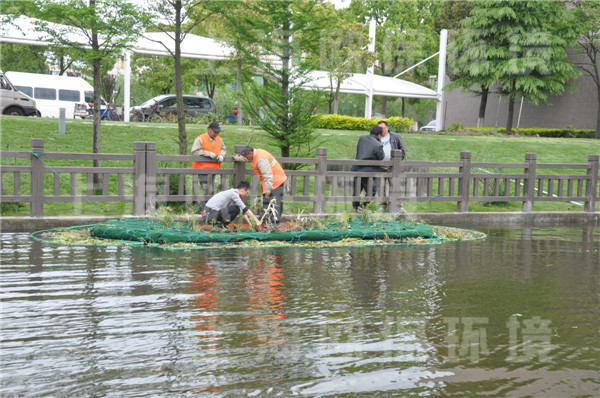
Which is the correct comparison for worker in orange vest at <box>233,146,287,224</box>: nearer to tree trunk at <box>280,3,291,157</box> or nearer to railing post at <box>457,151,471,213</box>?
tree trunk at <box>280,3,291,157</box>

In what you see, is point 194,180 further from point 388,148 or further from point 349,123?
point 349,123

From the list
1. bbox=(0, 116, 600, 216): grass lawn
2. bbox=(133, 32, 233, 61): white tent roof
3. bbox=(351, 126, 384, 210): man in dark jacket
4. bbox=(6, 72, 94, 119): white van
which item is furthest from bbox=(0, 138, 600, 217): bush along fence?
bbox=(6, 72, 94, 119): white van

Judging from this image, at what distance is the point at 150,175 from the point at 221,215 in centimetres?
258

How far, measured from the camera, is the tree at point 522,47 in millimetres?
36625

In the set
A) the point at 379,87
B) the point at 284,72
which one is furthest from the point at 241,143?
the point at 379,87

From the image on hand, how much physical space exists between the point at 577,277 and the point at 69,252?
732cm

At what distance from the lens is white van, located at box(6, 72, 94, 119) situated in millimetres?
35219

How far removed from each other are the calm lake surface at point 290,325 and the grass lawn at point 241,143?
5813mm

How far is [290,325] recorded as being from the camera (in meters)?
6.04

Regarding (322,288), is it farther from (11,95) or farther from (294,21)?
(11,95)

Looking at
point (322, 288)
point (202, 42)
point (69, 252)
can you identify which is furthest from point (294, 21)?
point (202, 42)

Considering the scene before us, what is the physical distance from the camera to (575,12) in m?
38.0

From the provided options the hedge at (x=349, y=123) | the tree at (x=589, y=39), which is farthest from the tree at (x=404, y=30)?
the hedge at (x=349, y=123)

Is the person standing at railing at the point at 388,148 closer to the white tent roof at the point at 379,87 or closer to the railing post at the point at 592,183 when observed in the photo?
the railing post at the point at 592,183
